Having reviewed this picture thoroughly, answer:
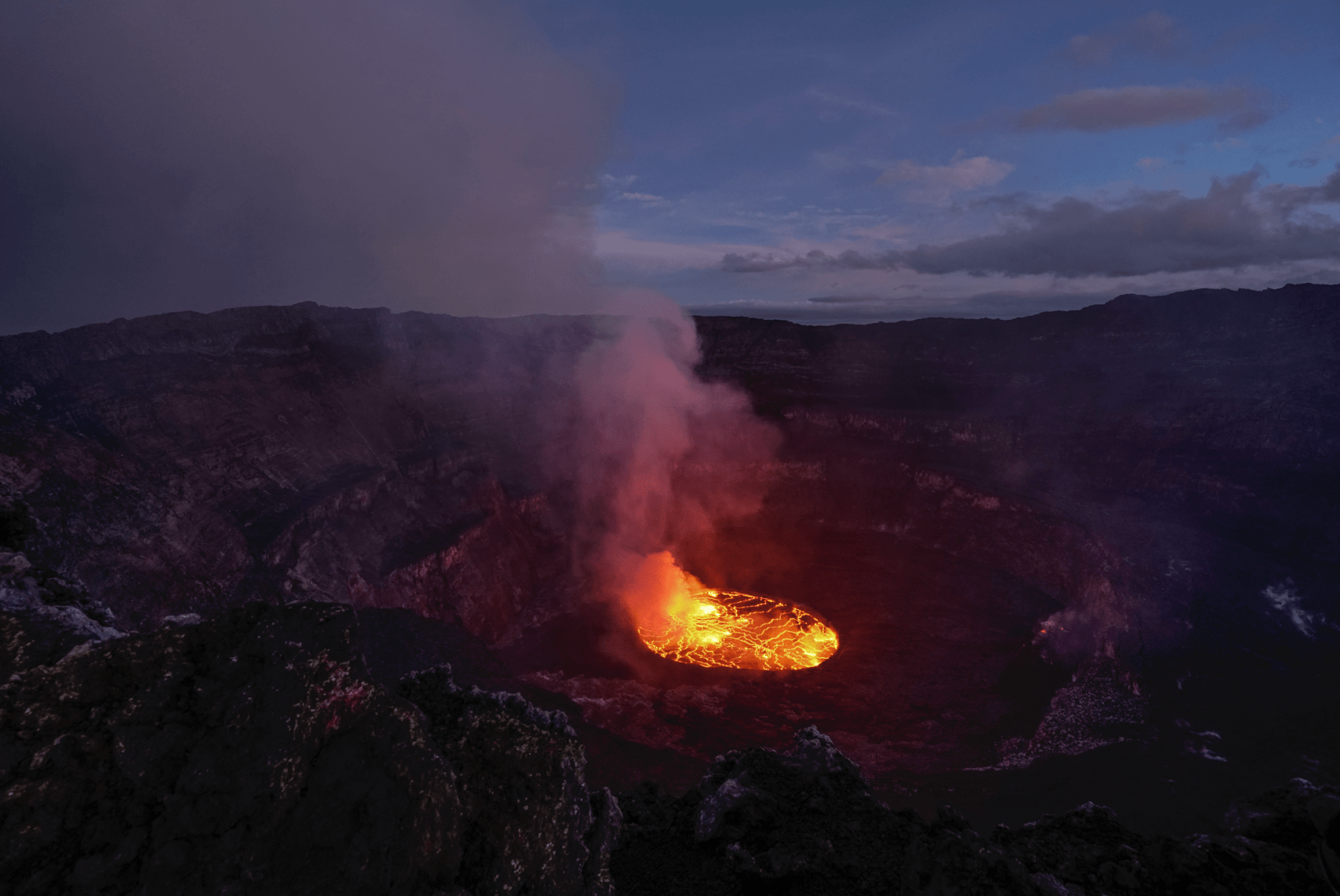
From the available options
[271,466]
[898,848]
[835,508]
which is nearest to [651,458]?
[835,508]

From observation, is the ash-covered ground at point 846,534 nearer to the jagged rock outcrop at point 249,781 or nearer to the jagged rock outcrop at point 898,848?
the jagged rock outcrop at point 249,781

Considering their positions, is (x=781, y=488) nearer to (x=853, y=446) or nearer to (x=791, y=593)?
(x=853, y=446)

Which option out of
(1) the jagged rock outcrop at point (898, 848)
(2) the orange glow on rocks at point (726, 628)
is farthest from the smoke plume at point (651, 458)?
(1) the jagged rock outcrop at point (898, 848)

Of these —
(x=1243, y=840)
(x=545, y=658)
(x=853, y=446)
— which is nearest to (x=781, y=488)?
(x=853, y=446)

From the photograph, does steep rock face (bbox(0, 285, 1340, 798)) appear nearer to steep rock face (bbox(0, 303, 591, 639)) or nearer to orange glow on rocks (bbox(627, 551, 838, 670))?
steep rock face (bbox(0, 303, 591, 639))

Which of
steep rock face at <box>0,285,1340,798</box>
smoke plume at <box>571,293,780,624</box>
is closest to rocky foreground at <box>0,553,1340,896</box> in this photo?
steep rock face at <box>0,285,1340,798</box>
